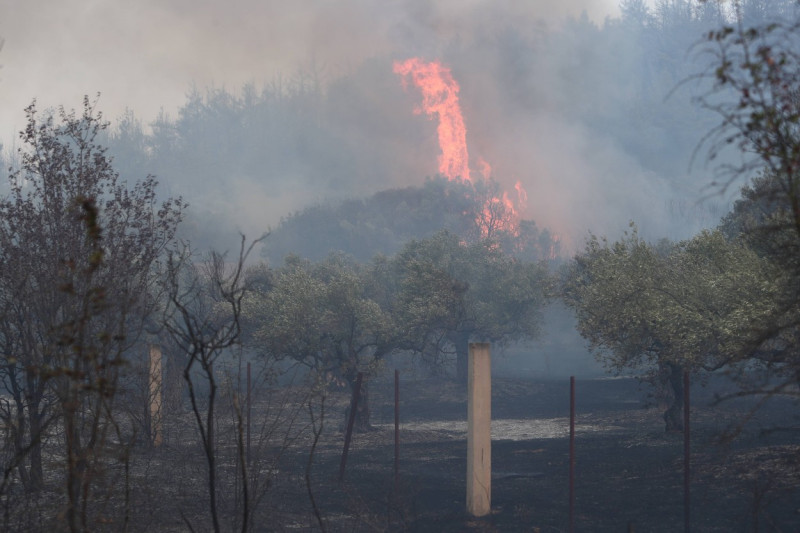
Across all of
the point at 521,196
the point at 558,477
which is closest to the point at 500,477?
the point at 558,477

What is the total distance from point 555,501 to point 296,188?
168m

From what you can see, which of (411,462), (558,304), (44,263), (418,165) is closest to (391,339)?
(411,462)

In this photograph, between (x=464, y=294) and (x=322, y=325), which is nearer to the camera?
(x=322, y=325)

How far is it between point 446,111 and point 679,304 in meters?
145

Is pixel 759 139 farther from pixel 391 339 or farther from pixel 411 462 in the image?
pixel 391 339

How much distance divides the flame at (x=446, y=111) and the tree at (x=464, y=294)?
9769 cm

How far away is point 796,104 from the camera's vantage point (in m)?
5.73

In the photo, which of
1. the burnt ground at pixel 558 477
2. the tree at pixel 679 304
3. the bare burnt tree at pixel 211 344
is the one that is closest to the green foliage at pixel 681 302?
the tree at pixel 679 304

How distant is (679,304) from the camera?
26.0m

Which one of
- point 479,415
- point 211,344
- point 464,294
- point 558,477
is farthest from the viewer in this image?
point 464,294

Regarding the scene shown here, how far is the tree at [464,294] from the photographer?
44.9 meters

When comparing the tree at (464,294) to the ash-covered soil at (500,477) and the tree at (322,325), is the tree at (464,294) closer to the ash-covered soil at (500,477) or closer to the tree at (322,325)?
the tree at (322,325)

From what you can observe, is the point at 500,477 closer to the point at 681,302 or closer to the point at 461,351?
the point at 681,302

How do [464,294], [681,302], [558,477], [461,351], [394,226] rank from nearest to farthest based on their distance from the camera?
1. [558,477]
2. [681,302]
3. [464,294]
4. [461,351]
5. [394,226]
